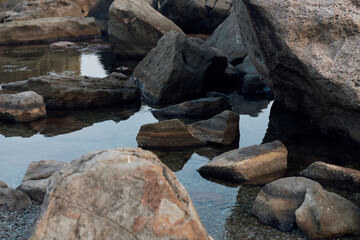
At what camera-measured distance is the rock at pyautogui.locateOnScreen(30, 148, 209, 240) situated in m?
3.28

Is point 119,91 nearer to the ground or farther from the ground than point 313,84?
nearer to the ground

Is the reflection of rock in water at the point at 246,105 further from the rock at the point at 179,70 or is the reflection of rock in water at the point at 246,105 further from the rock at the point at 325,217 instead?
the rock at the point at 325,217

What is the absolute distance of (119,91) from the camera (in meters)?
9.55

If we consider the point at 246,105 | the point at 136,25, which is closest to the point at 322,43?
the point at 246,105

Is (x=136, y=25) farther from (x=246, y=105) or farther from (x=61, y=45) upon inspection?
(x=246, y=105)

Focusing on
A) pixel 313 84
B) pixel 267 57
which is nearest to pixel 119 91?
pixel 267 57

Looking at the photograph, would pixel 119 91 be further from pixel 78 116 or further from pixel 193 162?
pixel 193 162

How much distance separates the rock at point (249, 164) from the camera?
18.3 ft

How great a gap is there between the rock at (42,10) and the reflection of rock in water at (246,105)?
14740 mm

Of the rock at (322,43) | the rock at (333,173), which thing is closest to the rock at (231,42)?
the rock at (322,43)

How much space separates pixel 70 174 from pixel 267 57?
13.8 feet

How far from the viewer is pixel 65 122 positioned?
8258 mm

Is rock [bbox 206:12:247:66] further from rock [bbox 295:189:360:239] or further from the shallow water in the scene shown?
rock [bbox 295:189:360:239]

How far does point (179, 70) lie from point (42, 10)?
15574mm
